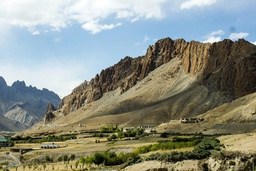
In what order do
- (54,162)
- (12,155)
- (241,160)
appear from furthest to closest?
1. (12,155)
2. (54,162)
3. (241,160)

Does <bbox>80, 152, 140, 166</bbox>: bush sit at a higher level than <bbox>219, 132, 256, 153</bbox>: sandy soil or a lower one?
lower

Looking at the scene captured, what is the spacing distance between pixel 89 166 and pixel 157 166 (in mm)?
27443

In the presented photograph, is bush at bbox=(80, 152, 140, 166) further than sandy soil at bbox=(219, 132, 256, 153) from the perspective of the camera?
Yes

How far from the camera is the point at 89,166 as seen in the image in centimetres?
9344

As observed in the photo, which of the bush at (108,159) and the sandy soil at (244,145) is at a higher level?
the sandy soil at (244,145)

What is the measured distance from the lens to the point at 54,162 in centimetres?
11300

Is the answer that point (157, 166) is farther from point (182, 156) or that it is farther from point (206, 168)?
point (206, 168)

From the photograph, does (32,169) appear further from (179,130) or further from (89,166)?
(179,130)

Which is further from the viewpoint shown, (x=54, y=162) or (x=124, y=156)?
(x=54, y=162)

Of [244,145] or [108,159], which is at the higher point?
[244,145]

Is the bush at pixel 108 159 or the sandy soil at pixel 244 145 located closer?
the sandy soil at pixel 244 145

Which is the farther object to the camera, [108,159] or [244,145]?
[108,159]

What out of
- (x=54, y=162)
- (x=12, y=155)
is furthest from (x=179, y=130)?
(x=54, y=162)

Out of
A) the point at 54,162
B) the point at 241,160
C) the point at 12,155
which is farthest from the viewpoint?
the point at 12,155
